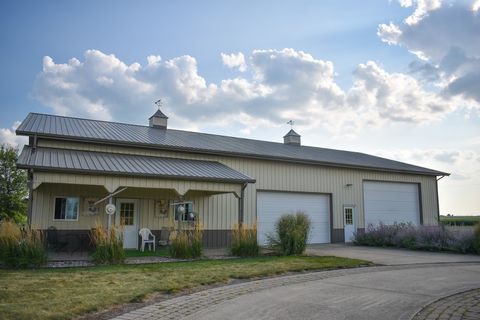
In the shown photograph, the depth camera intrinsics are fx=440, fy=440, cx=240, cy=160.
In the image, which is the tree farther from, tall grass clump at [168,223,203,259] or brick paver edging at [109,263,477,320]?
brick paver edging at [109,263,477,320]

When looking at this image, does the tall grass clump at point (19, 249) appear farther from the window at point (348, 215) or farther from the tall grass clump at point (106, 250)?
the window at point (348, 215)

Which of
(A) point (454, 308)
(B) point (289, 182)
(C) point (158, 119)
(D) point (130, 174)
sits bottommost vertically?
(A) point (454, 308)

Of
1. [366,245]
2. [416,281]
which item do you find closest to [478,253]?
[366,245]

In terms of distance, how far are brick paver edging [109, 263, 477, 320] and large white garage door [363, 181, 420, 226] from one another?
41.6ft

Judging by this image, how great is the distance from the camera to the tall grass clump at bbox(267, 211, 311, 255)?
46.7 feet

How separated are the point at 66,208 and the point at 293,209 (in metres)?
9.92

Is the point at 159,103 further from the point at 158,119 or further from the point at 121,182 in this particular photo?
the point at 121,182

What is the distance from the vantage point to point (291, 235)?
14211 millimetres

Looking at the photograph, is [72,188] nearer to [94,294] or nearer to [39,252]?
[39,252]

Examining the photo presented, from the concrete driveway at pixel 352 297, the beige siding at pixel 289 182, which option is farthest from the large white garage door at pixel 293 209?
the concrete driveway at pixel 352 297

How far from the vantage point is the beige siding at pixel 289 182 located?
1816 centimetres

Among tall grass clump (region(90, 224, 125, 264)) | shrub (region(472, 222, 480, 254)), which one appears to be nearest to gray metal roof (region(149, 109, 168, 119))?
tall grass clump (region(90, 224, 125, 264))

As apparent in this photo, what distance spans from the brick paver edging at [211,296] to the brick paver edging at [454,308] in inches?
116

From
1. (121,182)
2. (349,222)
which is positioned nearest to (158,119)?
(121,182)
